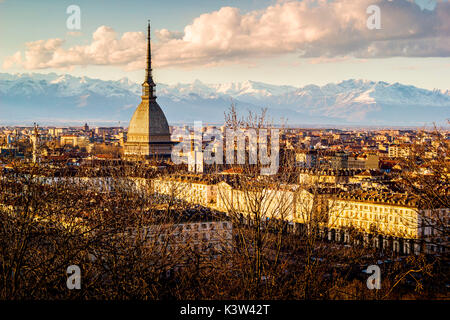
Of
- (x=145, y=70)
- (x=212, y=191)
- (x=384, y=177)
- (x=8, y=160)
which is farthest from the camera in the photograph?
(x=145, y=70)

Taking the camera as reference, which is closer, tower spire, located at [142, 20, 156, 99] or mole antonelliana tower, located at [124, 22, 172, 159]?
mole antonelliana tower, located at [124, 22, 172, 159]

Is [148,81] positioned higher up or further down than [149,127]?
higher up

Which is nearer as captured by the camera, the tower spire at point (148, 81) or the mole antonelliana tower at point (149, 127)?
the mole antonelliana tower at point (149, 127)

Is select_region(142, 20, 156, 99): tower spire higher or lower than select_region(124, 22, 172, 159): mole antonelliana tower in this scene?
higher

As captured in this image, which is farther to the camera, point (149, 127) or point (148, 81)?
point (148, 81)

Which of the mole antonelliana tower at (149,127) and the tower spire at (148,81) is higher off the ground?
the tower spire at (148,81)

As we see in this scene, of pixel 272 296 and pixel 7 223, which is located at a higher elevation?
pixel 7 223

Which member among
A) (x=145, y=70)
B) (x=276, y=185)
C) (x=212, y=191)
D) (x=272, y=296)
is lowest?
(x=212, y=191)
